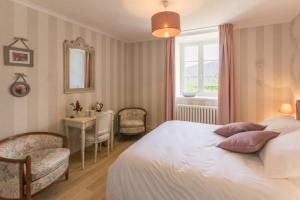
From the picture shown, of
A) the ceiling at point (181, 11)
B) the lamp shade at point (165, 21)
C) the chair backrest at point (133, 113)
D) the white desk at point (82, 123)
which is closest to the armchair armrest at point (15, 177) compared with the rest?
the white desk at point (82, 123)

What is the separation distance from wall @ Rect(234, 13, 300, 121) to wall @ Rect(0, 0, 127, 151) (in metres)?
2.97

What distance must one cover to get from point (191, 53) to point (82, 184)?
3.55 meters

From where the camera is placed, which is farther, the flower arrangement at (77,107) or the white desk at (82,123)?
the flower arrangement at (77,107)

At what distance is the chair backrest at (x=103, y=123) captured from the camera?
3023 millimetres

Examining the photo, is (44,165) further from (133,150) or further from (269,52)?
(269,52)

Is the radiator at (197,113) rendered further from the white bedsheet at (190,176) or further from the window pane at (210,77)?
the white bedsheet at (190,176)

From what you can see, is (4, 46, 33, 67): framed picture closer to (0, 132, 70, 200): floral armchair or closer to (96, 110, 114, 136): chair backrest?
(0, 132, 70, 200): floral armchair

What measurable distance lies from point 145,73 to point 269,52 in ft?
→ 8.71

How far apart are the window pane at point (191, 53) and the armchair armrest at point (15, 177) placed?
3.75m

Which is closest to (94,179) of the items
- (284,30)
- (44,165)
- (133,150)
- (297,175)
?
(44,165)

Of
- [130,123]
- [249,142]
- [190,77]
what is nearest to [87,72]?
[130,123]

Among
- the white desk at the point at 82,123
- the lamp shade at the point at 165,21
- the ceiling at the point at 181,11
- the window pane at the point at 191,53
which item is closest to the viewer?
the lamp shade at the point at 165,21

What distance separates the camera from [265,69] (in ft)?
11.0

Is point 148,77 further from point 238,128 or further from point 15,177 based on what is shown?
point 15,177
